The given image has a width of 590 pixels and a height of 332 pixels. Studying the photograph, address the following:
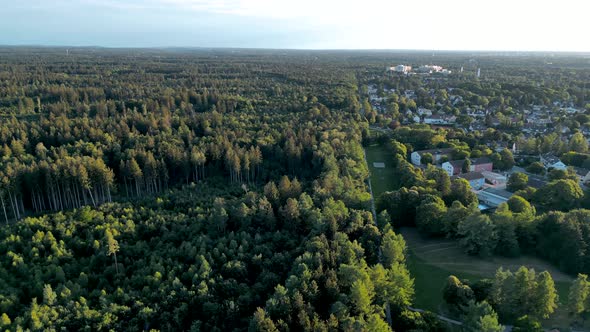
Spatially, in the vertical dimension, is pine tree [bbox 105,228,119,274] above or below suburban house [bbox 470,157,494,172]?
above

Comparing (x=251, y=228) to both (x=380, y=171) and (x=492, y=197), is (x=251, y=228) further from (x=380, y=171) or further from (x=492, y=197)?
(x=380, y=171)

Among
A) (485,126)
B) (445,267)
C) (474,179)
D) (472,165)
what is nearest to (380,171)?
(472,165)

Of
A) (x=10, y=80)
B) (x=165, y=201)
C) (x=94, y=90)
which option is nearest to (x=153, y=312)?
(x=165, y=201)

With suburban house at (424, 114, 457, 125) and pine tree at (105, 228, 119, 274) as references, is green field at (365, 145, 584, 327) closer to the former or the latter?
pine tree at (105, 228, 119, 274)

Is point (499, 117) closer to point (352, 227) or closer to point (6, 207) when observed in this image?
point (352, 227)

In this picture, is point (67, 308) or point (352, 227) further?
point (352, 227)

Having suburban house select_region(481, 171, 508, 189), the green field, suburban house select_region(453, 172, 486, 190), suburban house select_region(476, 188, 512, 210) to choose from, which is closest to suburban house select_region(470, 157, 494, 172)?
suburban house select_region(481, 171, 508, 189)
